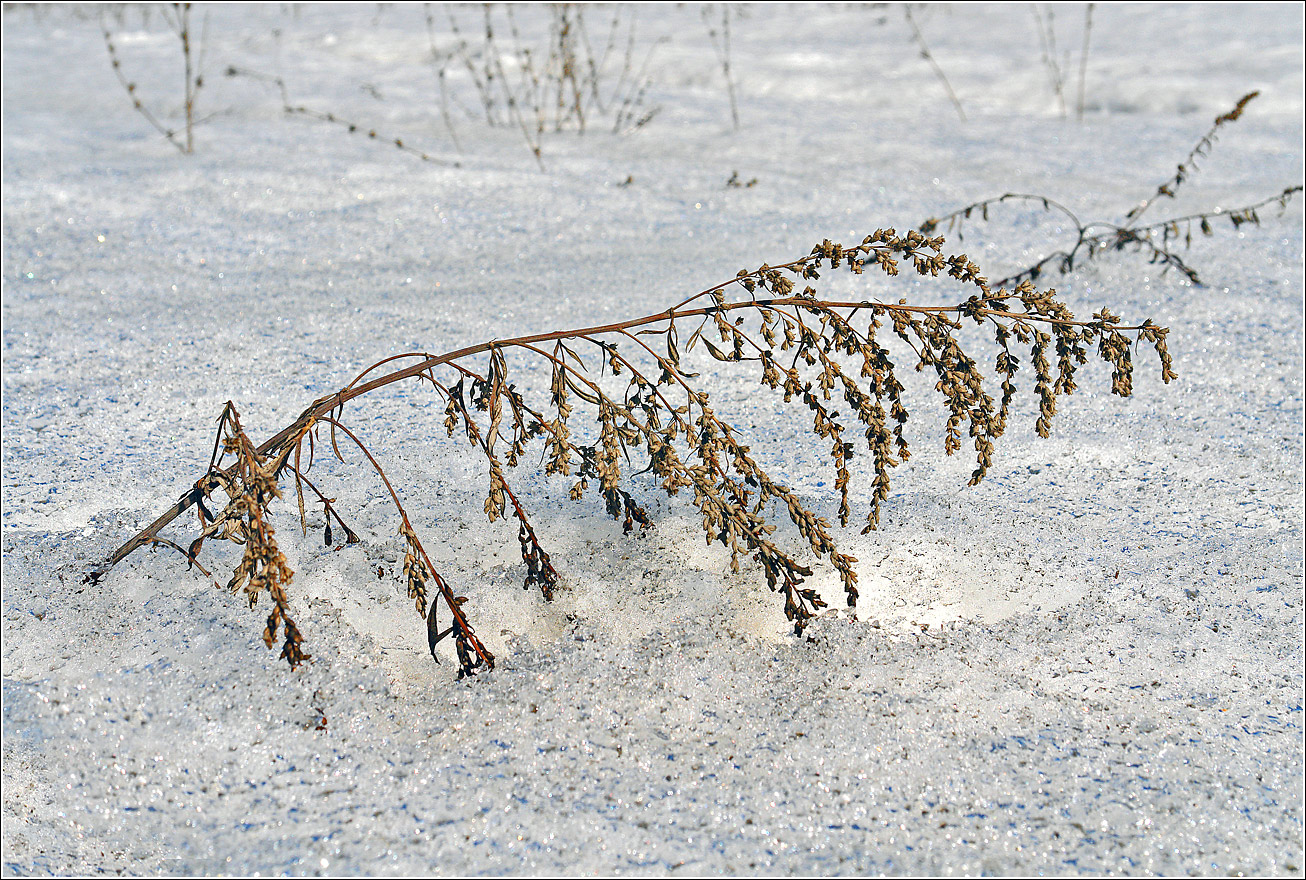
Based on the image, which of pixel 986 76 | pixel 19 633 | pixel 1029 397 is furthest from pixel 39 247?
pixel 986 76

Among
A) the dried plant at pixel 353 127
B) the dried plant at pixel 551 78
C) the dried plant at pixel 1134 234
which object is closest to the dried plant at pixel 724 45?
the dried plant at pixel 551 78

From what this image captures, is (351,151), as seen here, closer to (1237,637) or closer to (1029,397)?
(1029,397)

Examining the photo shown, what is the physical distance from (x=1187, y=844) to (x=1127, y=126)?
4.45 metres

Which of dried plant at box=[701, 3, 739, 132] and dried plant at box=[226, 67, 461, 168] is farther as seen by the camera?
dried plant at box=[701, 3, 739, 132]

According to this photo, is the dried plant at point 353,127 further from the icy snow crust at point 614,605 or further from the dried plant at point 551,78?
the icy snow crust at point 614,605

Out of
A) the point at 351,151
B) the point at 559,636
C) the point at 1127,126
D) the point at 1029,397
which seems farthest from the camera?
the point at 1127,126

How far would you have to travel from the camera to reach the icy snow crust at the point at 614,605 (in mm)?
1325

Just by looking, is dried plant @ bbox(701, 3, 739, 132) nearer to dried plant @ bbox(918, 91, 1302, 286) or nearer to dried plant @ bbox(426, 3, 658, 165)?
dried plant @ bbox(426, 3, 658, 165)

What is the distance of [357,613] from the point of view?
164 cm

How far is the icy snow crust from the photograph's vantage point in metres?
1.33

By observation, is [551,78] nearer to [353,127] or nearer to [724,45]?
[353,127]

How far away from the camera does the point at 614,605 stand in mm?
1675

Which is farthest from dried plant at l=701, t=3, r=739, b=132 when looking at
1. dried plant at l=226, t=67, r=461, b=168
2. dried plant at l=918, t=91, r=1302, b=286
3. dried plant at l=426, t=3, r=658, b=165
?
dried plant at l=918, t=91, r=1302, b=286

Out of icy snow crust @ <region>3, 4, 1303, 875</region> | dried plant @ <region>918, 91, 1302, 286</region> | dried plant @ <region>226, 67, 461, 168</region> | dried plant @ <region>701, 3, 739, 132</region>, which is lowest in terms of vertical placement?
icy snow crust @ <region>3, 4, 1303, 875</region>
